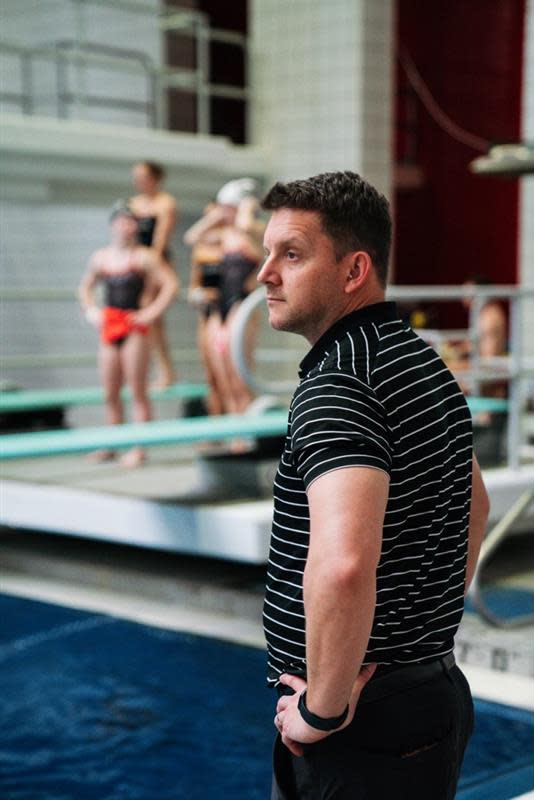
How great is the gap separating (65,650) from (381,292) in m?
4.05

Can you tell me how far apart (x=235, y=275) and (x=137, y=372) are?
1.04 metres

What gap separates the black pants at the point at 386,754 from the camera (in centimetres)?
184

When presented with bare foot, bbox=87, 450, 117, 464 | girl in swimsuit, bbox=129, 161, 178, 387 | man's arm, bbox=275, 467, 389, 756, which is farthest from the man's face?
girl in swimsuit, bbox=129, 161, 178, 387

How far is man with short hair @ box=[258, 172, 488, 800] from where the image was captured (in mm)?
1738

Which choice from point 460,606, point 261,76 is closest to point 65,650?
point 460,606

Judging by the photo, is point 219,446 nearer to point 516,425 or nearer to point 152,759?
point 516,425

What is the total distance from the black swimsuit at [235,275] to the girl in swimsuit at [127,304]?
2.11 feet

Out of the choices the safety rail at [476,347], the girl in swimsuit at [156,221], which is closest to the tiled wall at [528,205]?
the girl in swimsuit at [156,221]

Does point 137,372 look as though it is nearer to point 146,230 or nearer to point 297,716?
point 146,230

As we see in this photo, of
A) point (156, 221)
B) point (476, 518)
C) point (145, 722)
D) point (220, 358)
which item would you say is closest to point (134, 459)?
point (220, 358)

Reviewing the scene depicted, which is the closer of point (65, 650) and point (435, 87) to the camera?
point (65, 650)

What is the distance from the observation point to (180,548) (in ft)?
20.1

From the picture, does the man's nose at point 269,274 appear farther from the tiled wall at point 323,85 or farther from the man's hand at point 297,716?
the tiled wall at point 323,85

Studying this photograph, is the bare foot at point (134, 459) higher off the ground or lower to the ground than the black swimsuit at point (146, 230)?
lower
